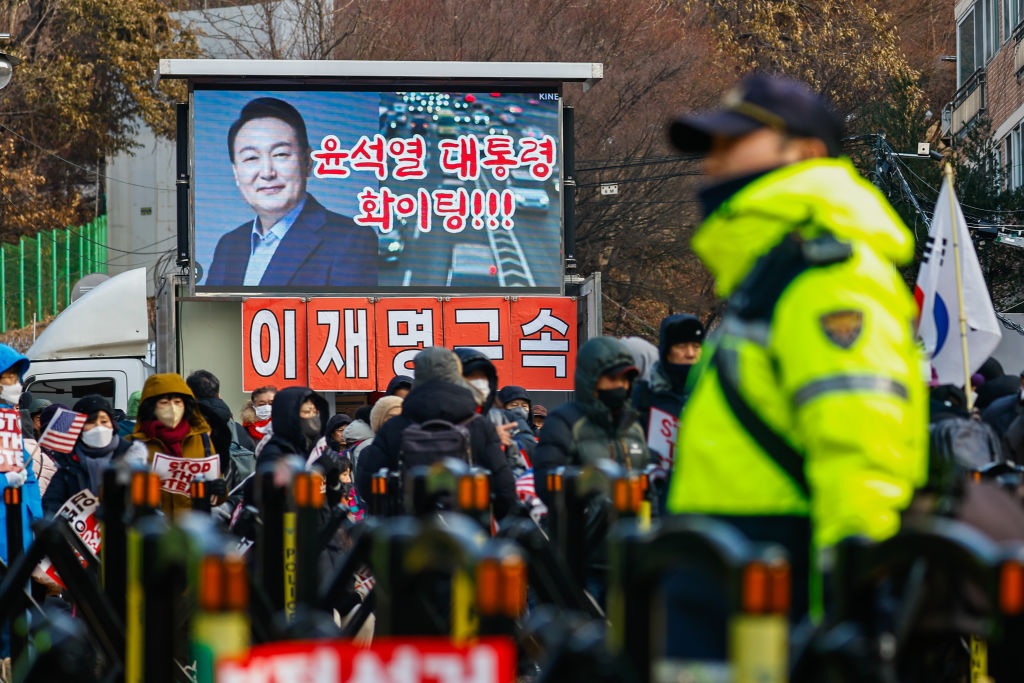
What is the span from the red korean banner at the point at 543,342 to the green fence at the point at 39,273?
12032 millimetres

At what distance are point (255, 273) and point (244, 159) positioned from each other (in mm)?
1480

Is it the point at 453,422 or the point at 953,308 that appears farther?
the point at 953,308

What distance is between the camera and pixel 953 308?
9086 millimetres

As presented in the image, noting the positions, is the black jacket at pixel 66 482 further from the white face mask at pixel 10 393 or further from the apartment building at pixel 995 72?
the apartment building at pixel 995 72

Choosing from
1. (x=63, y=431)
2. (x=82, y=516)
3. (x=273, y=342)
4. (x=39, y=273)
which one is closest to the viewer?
(x=82, y=516)

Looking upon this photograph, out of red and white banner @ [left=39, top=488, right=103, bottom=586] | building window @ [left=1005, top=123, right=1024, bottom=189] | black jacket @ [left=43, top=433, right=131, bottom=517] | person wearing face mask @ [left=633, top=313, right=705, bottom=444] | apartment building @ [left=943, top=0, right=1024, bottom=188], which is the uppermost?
Answer: apartment building @ [left=943, top=0, right=1024, bottom=188]

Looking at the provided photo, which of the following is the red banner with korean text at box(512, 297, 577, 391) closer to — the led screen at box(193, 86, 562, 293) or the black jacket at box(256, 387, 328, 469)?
the led screen at box(193, 86, 562, 293)

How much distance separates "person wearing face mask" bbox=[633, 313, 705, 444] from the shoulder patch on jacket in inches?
153

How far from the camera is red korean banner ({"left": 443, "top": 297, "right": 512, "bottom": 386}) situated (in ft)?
68.7

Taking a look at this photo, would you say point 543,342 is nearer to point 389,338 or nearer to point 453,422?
point 389,338

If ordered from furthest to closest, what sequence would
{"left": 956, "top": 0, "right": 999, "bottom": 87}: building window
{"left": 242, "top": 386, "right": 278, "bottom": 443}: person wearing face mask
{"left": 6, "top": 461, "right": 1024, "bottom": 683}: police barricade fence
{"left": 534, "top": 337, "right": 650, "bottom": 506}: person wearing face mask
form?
{"left": 956, "top": 0, "right": 999, "bottom": 87}: building window
{"left": 242, "top": 386, "right": 278, "bottom": 443}: person wearing face mask
{"left": 534, "top": 337, "right": 650, "bottom": 506}: person wearing face mask
{"left": 6, "top": 461, "right": 1024, "bottom": 683}: police barricade fence

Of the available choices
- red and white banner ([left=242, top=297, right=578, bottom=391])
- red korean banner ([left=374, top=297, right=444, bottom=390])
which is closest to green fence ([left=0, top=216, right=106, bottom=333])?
red and white banner ([left=242, top=297, right=578, bottom=391])

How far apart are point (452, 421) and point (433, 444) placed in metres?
0.20

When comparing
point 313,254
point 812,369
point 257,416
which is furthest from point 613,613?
point 313,254
